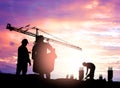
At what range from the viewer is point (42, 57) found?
2322 cm

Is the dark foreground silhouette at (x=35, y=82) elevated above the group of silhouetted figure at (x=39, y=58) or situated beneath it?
situated beneath

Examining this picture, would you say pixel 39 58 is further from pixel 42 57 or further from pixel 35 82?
pixel 35 82

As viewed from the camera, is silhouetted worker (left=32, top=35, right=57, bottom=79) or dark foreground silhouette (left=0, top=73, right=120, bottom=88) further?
silhouetted worker (left=32, top=35, right=57, bottom=79)

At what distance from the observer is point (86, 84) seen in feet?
81.9

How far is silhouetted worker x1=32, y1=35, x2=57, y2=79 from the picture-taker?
904 inches

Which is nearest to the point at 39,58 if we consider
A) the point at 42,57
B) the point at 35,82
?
the point at 42,57

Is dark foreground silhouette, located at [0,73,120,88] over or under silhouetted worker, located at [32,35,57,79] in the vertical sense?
under

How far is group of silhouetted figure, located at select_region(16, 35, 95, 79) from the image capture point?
22.2 m

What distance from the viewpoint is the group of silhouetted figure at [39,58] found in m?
22.2

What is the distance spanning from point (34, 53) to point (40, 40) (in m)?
1.10

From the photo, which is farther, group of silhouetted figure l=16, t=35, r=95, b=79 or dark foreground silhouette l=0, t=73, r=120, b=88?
group of silhouetted figure l=16, t=35, r=95, b=79

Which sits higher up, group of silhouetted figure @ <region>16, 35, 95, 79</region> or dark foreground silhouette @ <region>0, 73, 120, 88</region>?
group of silhouetted figure @ <region>16, 35, 95, 79</region>

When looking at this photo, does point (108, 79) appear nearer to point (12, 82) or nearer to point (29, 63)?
point (29, 63)

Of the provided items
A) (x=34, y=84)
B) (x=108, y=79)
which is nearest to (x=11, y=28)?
(x=108, y=79)
